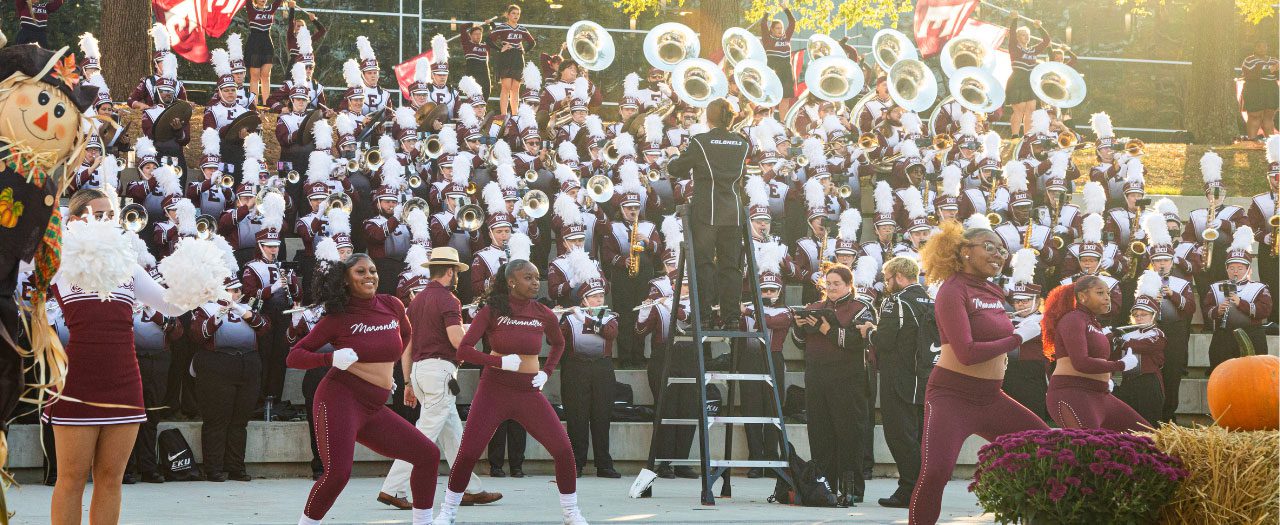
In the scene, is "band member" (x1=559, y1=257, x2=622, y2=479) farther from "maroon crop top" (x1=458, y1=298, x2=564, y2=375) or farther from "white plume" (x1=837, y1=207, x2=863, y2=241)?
"maroon crop top" (x1=458, y1=298, x2=564, y2=375)

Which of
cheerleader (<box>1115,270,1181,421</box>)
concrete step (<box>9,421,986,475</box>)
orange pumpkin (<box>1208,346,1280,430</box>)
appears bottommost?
concrete step (<box>9,421,986,475</box>)

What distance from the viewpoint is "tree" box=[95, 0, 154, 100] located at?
1792 centimetres

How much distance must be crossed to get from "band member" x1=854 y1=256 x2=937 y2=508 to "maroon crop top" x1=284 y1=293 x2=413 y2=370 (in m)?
4.18

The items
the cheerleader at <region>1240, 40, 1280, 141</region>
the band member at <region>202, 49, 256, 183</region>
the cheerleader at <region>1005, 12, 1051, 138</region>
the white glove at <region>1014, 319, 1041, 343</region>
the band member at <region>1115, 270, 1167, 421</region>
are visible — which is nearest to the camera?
the white glove at <region>1014, 319, 1041, 343</region>

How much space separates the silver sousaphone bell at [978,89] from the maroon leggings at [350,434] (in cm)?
1243

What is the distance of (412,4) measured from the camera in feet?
80.1

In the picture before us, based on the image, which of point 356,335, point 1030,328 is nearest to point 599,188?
point 1030,328

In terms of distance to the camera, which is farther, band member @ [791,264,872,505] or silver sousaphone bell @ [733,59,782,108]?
silver sousaphone bell @ [733,59,782,108]

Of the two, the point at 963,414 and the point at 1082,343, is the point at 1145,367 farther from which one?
the point at 963,414

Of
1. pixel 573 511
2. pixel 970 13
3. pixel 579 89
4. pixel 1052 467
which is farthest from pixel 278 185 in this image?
pixel 970 13

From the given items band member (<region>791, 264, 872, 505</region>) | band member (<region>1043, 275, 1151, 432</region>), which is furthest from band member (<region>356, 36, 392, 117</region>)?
band member (<region>1043, 275, 1151, 432</region>)

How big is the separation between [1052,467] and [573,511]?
9.51 feet

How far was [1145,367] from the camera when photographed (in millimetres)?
11953

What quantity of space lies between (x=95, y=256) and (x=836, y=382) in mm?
6041
